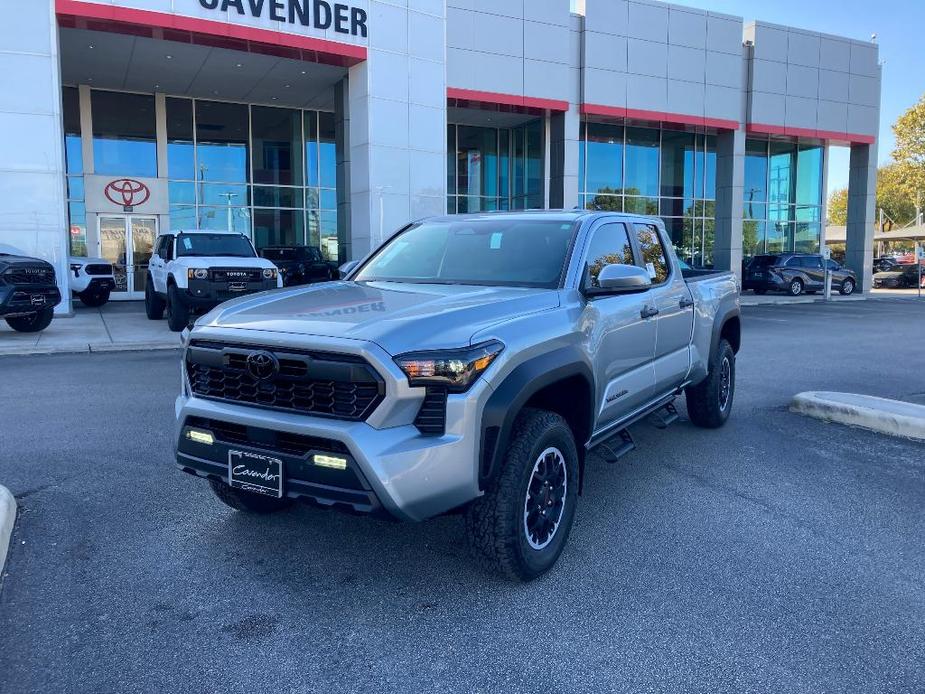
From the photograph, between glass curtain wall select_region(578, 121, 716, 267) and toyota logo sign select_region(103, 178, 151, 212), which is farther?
glass curtain wall select_region(578, 121, 716, 267)

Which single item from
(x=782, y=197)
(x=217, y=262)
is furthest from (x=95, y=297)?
(x=782, y=197)

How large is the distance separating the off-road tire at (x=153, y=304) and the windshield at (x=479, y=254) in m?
13.0

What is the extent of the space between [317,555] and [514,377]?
5.05 ft

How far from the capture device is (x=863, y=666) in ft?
10.3

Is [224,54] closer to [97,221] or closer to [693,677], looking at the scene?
[97,221]

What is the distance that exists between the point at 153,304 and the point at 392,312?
1519cm

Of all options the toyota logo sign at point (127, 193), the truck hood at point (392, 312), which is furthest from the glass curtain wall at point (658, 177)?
the truck hood at point (392, 312)

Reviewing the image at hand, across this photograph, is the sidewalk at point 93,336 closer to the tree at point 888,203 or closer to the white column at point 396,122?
the white column at point 396,122

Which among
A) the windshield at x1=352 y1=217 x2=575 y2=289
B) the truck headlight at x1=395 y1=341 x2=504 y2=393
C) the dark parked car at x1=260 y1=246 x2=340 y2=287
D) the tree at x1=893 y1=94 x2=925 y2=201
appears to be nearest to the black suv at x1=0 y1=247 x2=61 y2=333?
the dark parked car at x1=260 y1=246 x2=340 y2=287

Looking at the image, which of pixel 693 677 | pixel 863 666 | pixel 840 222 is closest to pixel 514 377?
pixel 693 677

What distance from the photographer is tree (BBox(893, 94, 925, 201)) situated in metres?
52.2

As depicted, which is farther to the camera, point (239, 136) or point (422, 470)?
point (239, 136)

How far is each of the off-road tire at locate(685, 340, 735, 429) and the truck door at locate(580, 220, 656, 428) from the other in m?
1.66

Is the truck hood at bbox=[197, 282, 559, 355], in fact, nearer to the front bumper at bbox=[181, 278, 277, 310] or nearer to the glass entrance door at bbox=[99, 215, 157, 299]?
the front bumper at bbox=[181, 278, 277, 310]
